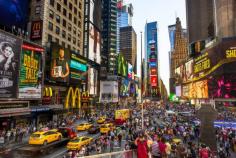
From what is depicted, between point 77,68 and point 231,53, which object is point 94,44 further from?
point 231,53

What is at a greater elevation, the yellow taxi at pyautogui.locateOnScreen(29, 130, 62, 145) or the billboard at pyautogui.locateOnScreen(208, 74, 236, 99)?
the billboard at pyautogui.locateOnScreen(208, 74, 236, 99)

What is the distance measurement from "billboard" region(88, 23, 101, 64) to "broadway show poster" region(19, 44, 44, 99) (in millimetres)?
43727

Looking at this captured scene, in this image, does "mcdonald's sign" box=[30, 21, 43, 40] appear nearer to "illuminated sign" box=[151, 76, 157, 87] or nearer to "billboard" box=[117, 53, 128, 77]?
"billboard" box=[117, 53, 128, 77]

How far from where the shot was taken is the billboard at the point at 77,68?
181 ft

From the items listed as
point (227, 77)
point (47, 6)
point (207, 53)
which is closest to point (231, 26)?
point (207, 53)

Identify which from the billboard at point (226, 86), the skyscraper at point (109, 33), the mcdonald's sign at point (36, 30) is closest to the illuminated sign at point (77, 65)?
the mcdonald's sign at point (36, 30)

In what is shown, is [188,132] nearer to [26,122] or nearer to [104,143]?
[104,143]

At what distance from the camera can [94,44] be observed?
8506 cm

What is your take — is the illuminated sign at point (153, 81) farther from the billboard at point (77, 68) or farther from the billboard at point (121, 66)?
the billboard at point (77, 68)

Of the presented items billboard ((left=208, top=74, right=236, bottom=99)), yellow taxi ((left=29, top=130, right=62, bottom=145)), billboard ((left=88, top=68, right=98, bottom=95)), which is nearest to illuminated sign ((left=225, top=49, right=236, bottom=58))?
billboard ((left=208, top=74, right=236, bottom=99))

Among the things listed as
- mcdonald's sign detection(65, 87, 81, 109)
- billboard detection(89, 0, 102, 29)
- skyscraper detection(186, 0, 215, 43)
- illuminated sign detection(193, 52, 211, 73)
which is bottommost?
mcdonald's sign detection(65, 87, 81, 109)

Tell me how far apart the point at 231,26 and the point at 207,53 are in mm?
16453

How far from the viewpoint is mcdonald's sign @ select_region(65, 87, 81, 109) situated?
53.9m

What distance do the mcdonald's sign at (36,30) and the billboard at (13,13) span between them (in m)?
4.34
